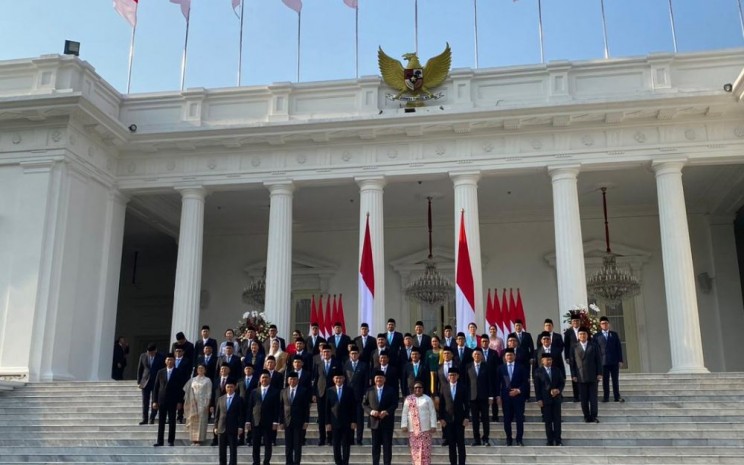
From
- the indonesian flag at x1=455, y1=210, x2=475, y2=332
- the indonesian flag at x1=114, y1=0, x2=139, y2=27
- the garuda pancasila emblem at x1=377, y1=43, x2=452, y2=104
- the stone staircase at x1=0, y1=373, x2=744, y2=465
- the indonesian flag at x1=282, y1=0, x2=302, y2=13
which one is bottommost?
the stone staircase at x1=0, y1=373, x2=744, y2=465

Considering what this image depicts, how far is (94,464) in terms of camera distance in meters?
9.50

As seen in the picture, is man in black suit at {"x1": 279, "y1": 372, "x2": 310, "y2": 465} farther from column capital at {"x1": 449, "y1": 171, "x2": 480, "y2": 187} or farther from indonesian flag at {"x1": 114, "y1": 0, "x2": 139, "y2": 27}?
indonesian flag at {"x1": 114, "y1": 0, "x2": 139, "y2": 27}

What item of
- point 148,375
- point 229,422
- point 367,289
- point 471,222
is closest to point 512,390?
point 229,422

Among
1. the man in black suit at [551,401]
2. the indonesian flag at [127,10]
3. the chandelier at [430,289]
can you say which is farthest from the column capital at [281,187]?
the man in black suit at [551,401]

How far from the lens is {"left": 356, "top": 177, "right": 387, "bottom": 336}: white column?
14820mm

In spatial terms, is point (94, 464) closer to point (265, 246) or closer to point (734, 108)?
point (265, 246)

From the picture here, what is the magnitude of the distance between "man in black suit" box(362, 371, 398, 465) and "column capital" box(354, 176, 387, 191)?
7141mm

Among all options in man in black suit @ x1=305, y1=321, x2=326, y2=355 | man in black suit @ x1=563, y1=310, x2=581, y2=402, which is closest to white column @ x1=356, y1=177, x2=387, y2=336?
man in black suit @ x1=305, y1=321, x2=326, y2=355

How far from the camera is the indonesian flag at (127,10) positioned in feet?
55.5

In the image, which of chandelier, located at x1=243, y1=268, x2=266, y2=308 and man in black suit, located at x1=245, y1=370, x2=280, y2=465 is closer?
man in black suit, located at x1=245, y1=370, x2=280, y2=465

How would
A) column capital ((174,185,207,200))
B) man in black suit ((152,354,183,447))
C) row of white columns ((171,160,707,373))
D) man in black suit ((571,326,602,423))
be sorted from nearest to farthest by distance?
1. man in black suit ((571,326,602,423))
2. man in black suit ((152,354,183,447))
3. row of white columns ((171,160,707,373))
4. column capital ((174,185,207,200))

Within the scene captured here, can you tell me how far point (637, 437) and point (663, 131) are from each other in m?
7.44

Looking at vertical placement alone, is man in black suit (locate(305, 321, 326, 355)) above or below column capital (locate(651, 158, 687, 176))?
below

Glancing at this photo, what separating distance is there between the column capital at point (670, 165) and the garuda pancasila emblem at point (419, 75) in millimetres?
4786
